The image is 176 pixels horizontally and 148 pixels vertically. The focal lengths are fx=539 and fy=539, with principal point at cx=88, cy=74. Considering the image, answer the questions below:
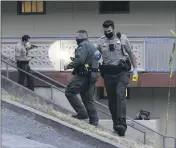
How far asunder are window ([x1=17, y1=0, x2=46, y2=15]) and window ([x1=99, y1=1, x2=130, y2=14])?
1.94m

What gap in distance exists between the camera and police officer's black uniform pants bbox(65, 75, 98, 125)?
10734mm

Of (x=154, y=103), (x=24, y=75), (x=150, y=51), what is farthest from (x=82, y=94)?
(x=154, y=103)

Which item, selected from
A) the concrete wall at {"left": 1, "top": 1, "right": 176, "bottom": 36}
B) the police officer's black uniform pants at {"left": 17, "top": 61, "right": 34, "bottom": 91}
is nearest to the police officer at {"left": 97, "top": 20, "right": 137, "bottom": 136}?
the police officer's black uniform pants at {"left": 17, "top": 61, "right": 34, "bottom": 91}

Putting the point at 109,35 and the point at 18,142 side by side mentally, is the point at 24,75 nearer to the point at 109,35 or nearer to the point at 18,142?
the point at 109,35

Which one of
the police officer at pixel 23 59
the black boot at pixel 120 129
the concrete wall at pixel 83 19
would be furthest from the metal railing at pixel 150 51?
the black boot at pixel 120 129

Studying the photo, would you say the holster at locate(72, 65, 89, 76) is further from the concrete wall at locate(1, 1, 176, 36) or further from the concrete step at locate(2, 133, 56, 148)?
the concrete wall at locate(1, 1, 176, 36)

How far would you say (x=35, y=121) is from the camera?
33.6 feet

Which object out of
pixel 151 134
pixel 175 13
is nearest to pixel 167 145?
pixel 151 134

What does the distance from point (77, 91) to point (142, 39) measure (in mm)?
5440

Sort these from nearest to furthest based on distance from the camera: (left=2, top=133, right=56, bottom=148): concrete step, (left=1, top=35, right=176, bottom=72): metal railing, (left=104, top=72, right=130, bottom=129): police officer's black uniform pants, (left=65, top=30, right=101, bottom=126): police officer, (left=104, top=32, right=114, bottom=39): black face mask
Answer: (left=2, top=133, right=56, bottom=148): concrete step → (left=104, top=72, right=130, bottom=129): police officer's black uniform pants → (left=104, top=32, right=114, bottom=39): black face mask → (left=65, top=30, right=101, bottom=126): police officer → (left=1, top=35, right=176, bottom=72): metal railing

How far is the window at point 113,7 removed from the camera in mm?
17688

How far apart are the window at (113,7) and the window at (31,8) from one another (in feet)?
6.36

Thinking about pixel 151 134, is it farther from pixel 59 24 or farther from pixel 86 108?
pixel 59 24

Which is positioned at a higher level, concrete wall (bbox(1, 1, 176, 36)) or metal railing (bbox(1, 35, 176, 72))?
concrete wall (bbox(1, 1, 176, 36))
